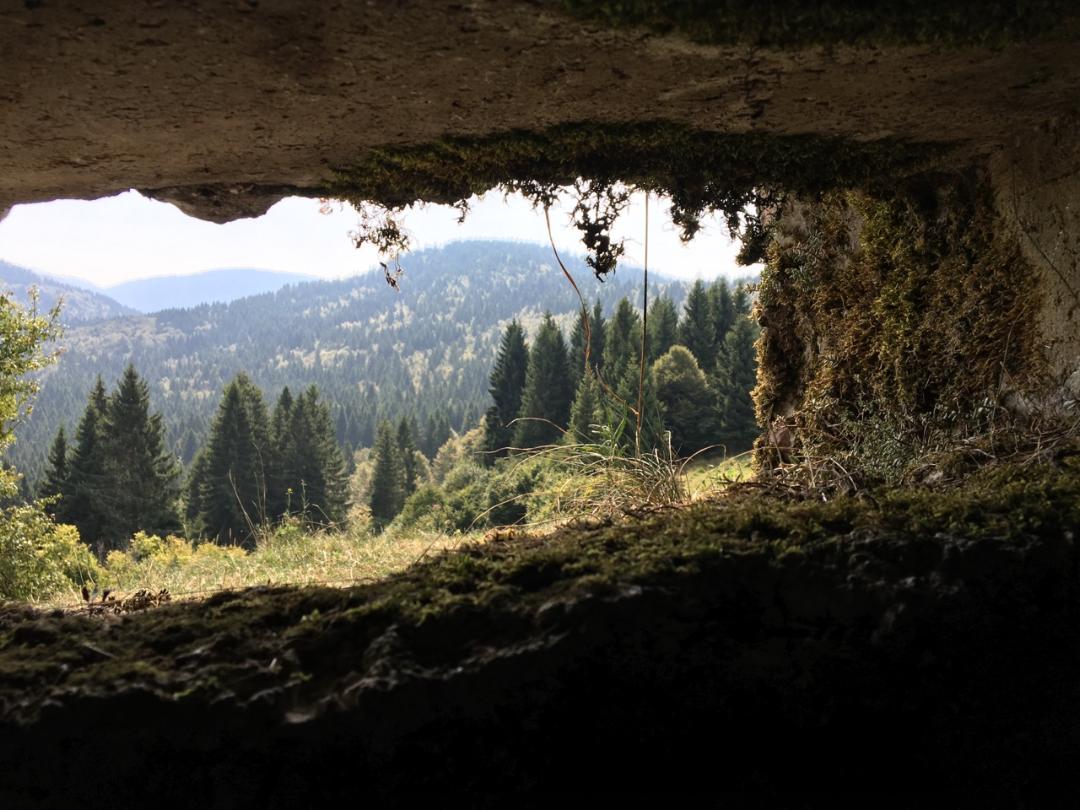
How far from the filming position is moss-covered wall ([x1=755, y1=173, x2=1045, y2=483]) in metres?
3.58

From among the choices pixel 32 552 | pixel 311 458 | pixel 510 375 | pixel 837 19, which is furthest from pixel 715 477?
pixel 311 458

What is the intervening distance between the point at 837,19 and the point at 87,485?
6066cm

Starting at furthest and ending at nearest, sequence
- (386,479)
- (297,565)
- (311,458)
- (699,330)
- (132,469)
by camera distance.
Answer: (386,479) < (311,458) < (699,330) < (132,469) < (297,565)

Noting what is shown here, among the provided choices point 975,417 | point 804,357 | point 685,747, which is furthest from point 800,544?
point 804,357

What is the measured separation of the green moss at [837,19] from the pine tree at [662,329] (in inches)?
2109

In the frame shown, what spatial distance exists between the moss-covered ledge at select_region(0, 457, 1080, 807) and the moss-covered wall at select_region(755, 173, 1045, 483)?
2.96 ft

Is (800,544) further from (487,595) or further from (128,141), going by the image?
(128,141)

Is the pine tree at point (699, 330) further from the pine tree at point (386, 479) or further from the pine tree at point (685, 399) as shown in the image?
the pine tree at point (386, 479)

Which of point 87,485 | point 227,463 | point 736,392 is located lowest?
point 87,485

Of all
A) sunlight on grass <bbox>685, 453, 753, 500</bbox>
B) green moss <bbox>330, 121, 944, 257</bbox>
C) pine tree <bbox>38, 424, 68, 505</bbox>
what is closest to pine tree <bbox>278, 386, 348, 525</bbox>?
pine tree <bbox>38, 424, 68, 505</bbox>

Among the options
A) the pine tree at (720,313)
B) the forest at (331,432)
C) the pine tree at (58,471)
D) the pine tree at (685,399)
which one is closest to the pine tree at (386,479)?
the forest at (331,432)

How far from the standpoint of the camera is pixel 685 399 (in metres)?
45.8

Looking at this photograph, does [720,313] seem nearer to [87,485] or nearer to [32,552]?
[32,552]

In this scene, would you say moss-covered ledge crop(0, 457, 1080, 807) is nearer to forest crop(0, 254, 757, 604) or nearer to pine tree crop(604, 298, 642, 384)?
forest crop(0, 254, 757, 604)
